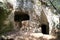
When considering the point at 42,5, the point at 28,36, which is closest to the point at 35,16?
the point at 42,5

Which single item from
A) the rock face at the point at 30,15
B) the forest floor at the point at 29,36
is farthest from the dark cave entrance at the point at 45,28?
the forest floor at the point at 29,36

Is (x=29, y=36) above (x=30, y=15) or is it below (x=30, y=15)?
below

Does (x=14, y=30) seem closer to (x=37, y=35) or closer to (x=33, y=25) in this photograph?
(x=33, y=25)

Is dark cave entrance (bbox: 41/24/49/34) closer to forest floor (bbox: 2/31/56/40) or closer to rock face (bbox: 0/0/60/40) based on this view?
rock face (bbox: 0/0/60/40)

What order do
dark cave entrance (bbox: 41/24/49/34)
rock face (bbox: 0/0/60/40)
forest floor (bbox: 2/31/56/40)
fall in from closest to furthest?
forest floor (bbox: 2/31/56/40) < rock face (bbox: 0/0/60/40) < dark cave entrance (bbox: 41/24/49/34)

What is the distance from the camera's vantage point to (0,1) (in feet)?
30.4

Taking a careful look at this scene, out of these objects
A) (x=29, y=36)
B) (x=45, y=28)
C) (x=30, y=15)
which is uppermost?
(x=30, y=15)

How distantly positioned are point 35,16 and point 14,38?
1855mm

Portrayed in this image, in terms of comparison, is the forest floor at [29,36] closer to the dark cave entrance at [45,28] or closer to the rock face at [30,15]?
the rock face at [30,15]

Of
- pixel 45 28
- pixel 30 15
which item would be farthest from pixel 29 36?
pixel 45 28

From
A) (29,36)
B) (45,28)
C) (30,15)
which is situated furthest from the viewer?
(45,28)

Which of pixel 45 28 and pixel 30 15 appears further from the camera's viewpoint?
pixel 45 28

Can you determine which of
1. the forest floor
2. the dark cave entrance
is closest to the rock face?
the dark cave entrance

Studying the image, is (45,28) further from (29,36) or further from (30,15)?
(29,36)
